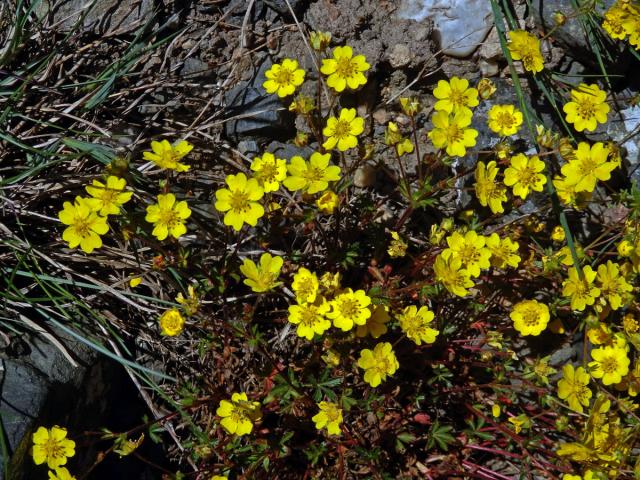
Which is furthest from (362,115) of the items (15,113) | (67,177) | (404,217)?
(15,113)

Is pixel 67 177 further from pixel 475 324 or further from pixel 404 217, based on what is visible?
pixel 475 324

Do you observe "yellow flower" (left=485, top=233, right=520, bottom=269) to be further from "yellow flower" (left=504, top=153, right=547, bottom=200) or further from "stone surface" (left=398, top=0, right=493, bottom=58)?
"stone surface" (left=398, top=0, right=493, bottom=58)

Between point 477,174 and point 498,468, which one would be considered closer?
point 477,174

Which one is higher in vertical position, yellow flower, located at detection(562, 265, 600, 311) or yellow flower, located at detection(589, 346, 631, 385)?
yellow flower, located at detection(562, 265, 600, 311)

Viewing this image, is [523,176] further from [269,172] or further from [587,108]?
[269,172]

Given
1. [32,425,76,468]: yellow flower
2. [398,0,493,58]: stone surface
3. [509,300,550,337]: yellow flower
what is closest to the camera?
[32,425,76,468]: yellow flower

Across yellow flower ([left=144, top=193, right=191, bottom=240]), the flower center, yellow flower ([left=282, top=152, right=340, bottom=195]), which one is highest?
the flower center

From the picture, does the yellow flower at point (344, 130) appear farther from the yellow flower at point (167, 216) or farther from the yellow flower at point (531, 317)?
the yellow flower at point (531, 317)

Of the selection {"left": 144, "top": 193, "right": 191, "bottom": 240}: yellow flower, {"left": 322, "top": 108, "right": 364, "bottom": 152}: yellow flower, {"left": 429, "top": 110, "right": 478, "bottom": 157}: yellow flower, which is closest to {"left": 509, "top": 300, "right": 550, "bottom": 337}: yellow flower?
{"left": 429, "top": 110, "right": 478, "bottom": 157}: yellow flower
